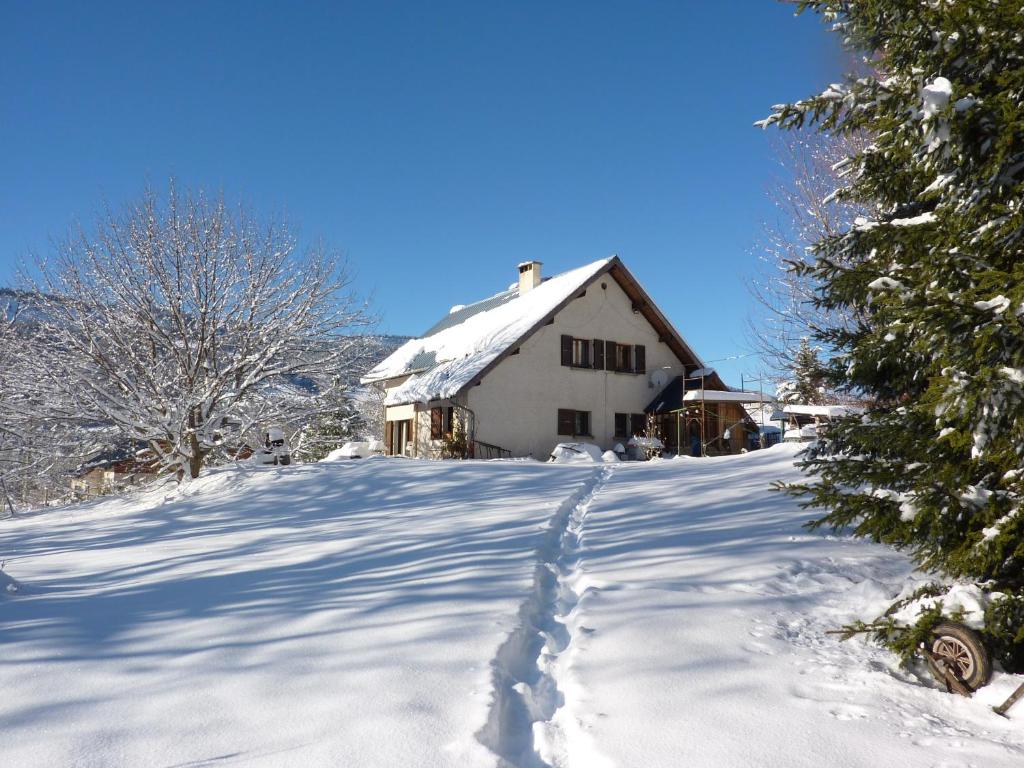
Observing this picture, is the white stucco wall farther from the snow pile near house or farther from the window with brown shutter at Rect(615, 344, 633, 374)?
the snow pile near house

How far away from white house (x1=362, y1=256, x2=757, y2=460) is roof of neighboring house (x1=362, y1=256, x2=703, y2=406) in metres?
0.06

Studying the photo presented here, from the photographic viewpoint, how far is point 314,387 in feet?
61.2

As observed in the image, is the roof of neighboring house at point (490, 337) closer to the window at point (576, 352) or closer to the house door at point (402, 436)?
the house door at point (402, 436)

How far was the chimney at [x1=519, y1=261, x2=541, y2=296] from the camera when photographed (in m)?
29.3

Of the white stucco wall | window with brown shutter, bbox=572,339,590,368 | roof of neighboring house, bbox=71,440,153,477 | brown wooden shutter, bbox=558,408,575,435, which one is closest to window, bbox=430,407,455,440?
the white stucco wall

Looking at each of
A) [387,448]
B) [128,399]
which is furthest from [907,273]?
[387,448]

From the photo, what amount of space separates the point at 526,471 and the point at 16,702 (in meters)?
11.2

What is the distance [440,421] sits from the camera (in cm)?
2372

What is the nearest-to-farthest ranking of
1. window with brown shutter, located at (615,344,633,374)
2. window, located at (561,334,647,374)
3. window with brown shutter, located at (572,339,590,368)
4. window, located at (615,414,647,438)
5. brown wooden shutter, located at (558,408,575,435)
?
brown wooden shutter, located at (558,408,575,435), window, located at (561,334,647,374), window with brown shutter, located at (572,339,590,368), window, located at (615,414,647,438), window with brown shutter, located at (615,344,633,374)

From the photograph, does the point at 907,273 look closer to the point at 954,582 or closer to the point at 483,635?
the point at 954,582

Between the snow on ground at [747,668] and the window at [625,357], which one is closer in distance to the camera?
the snow on ground at [747,668]

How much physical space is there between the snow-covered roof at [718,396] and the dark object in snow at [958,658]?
18.6 metres

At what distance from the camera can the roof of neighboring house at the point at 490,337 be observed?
70.9 ft

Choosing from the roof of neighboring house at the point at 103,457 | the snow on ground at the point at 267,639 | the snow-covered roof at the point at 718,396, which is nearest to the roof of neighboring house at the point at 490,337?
the snow-covered roof at the point at 718,396
